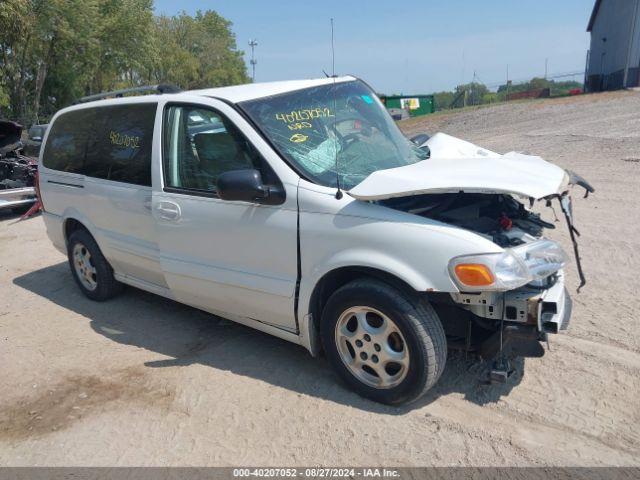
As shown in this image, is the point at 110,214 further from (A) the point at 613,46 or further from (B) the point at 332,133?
(A) the point at 613,46

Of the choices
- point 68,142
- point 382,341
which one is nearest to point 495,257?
Answer: point 382,341

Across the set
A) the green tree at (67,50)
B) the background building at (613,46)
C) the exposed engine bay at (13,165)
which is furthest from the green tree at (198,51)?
the exposed engine bay at (13,165)

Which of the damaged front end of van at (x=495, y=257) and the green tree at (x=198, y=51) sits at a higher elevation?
the green tree at (x=198, y=51)

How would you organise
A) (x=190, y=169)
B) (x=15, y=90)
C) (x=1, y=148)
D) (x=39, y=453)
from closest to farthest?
(x=39, y=453)
(x=190, y=169)
(x=1, y=148)
(x=15, y=90)

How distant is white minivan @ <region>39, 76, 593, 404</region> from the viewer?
120 inches

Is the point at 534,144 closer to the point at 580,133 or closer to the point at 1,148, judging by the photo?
the point at 580,133

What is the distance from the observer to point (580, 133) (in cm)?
1514

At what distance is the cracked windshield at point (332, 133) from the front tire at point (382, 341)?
774mm

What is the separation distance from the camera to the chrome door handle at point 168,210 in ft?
13.5

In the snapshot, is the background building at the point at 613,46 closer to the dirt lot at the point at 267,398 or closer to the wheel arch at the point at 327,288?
the dirt lot at the point at 267,398

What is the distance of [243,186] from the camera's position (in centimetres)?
340

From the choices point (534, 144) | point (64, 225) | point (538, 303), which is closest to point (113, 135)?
point (64, 225)

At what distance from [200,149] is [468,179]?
80.6 inches

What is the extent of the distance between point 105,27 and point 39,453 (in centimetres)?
3376
